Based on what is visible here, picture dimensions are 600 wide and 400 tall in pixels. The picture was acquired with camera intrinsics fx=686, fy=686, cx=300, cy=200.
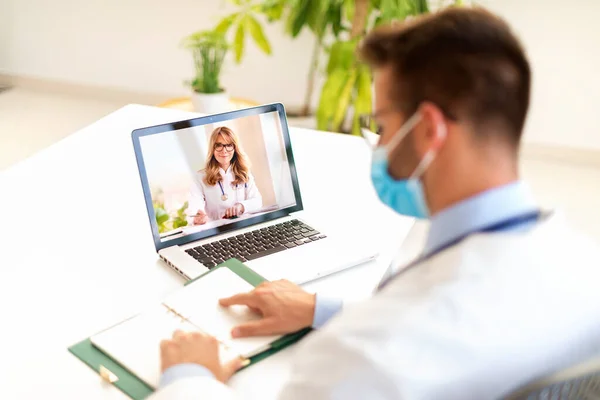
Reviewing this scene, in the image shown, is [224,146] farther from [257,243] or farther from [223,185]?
[257,243]

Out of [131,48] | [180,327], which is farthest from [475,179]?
[131,48]

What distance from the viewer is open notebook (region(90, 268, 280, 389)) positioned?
1001mm

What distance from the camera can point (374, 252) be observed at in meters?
1.30

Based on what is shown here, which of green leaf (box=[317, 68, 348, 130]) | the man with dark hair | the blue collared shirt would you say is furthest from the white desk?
green leaf (box=[317, 68, 348, 130])

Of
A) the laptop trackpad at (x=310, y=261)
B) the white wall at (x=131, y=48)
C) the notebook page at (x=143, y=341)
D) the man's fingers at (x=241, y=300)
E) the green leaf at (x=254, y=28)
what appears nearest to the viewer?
the notebook page at (x=143, y=341)

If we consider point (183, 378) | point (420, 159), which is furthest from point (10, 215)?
point (420, 159)

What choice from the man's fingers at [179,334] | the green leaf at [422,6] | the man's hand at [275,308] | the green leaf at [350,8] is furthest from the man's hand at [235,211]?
the green leaf at [422,6]

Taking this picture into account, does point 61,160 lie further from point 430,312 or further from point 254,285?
point 430,312

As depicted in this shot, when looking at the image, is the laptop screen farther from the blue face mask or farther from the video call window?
the blue face mask

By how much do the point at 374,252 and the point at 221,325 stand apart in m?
0.36

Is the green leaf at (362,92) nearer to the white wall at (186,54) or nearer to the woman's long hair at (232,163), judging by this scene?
the white wall at (186,54)

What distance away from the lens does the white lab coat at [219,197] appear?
4.27 ft

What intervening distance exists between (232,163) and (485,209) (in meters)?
0.60

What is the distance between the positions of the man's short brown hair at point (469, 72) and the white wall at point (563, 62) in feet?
7.80
